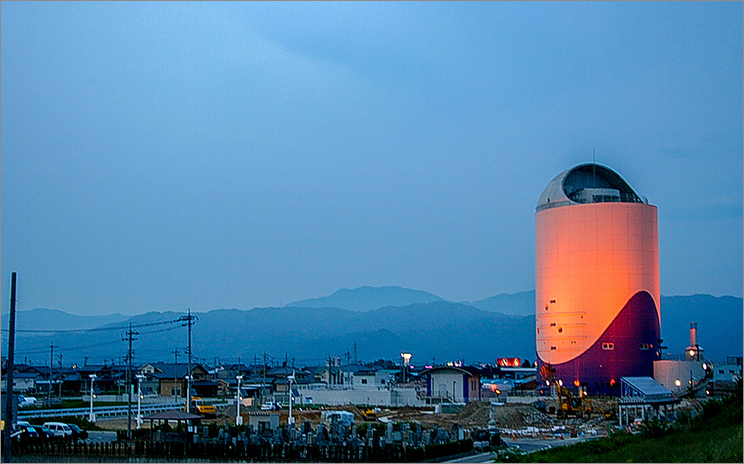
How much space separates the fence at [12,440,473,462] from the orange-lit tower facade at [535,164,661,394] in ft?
109

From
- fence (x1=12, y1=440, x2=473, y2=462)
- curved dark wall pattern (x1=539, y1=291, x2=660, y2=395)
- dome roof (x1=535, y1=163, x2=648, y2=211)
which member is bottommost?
fence (x1=12, y1=440, x2=473, y2=462)

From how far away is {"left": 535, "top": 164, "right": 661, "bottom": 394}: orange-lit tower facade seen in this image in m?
60.6

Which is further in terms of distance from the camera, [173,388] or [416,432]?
[173,388]

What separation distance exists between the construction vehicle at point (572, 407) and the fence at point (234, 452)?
2297cm

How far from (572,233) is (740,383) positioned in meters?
36.2

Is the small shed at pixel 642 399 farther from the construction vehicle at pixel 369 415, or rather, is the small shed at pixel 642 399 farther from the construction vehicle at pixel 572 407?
the construction vehicle at pixel 369 415

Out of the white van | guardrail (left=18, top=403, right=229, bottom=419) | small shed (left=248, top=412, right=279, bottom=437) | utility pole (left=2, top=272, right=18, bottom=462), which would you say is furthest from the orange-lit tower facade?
utility pole (left=2, top=272, right=18, bottom=462)

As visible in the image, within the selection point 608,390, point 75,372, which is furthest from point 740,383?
point 75,372

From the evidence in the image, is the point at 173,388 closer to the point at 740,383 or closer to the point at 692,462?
the point at 740,383

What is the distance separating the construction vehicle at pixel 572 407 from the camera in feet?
167

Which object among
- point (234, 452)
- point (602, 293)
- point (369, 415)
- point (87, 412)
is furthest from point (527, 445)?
point (602, 293)

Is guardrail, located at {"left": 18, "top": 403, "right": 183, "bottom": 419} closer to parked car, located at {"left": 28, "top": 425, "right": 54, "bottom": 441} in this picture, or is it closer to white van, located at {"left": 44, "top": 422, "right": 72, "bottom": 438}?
white van, located at {"left": 44, "top": 422, "right": 72, "bottom": 438}

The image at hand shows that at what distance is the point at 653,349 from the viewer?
6178 centimetres

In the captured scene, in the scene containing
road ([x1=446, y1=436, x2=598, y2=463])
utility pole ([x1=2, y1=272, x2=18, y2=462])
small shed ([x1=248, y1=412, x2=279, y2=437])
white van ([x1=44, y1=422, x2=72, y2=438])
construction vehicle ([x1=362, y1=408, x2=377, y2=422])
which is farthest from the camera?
construction vehicle ([x1=362, y1=408, x2=377, y2=422])
